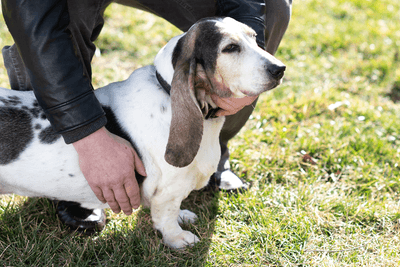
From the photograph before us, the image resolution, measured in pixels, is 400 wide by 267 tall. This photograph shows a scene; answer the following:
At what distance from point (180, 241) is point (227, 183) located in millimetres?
679

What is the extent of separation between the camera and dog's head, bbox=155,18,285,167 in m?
2.00

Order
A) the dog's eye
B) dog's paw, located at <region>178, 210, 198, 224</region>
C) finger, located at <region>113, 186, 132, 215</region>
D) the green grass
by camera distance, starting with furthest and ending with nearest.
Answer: dog's paw, located at <region>178, 210, 198, 224</region>
the green grass
finger, located at <region>113, 186, 132, 215</region>
the dog's eye

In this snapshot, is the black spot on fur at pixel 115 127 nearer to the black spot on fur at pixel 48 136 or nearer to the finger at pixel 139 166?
the finger at pixel 139 166

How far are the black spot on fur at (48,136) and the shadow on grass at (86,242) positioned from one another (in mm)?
713

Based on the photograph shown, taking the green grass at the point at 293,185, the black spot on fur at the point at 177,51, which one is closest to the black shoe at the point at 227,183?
the green grass at the point at 293,185

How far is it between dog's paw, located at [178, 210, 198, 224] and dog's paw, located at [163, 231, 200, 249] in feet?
0.63

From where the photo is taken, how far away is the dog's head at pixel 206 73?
78.7 inches

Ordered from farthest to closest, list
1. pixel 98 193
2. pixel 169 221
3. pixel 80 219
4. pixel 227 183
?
pixel 227 183 → pixel 80 219 → pixel 169 221 → pixel 98 193

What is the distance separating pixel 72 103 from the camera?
6.67 ft

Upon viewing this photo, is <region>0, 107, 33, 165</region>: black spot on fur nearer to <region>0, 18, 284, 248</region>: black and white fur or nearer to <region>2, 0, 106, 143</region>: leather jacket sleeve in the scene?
<region>0, 18, 284, 248</region>: black and white fur

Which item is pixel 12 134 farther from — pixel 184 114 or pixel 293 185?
pixel 293 185

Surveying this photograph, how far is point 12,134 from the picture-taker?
2129 mm

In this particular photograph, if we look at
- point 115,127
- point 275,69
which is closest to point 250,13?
point 275,69

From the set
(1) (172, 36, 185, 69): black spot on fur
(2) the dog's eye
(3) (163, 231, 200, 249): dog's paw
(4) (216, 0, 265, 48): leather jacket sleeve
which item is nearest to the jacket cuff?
(1) (172, 36, 185, 69): black spot on fur
